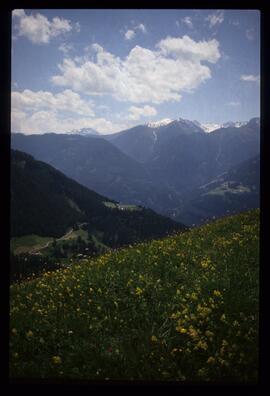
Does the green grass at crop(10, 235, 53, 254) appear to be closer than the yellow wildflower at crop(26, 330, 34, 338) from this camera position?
No

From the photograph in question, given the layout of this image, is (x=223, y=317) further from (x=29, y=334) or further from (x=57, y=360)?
(x=29, y=334)

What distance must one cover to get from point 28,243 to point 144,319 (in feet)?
454

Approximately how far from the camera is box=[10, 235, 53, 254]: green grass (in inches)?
5215

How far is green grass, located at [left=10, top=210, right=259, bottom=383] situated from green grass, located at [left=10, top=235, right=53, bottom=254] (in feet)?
416

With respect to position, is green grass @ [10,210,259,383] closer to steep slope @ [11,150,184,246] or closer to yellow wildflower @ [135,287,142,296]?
yellow wildflower @ [135,287,142,296]

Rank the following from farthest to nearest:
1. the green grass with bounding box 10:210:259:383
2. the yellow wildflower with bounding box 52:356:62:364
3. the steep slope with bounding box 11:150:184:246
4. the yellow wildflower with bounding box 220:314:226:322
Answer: the steep slope with bounding box 11:150:184:246 < the yellow wildflower with bounding box 220:314:226:322 < the yellow wildflower with bounding box 52:356:62:364 < the green grass with bounding box 10:210:259:383

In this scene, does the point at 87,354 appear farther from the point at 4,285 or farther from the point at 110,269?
the point at 110,269

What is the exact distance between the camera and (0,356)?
469 centimetres

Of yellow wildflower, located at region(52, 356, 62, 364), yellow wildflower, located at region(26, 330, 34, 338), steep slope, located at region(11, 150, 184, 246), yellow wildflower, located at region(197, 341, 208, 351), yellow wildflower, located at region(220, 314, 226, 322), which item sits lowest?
steep slope, located at region(11, 150, 184, 246)

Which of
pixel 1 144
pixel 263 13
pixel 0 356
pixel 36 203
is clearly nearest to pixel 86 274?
pixel 0 356

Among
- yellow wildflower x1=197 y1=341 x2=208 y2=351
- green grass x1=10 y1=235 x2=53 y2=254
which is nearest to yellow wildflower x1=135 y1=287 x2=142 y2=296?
yellow wildflower x1=197 y1=341 x2=208 y2=351

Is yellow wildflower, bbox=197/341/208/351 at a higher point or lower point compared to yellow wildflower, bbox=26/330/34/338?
higher

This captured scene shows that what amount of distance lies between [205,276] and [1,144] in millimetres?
5201

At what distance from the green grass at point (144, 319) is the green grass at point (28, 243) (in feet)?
416
